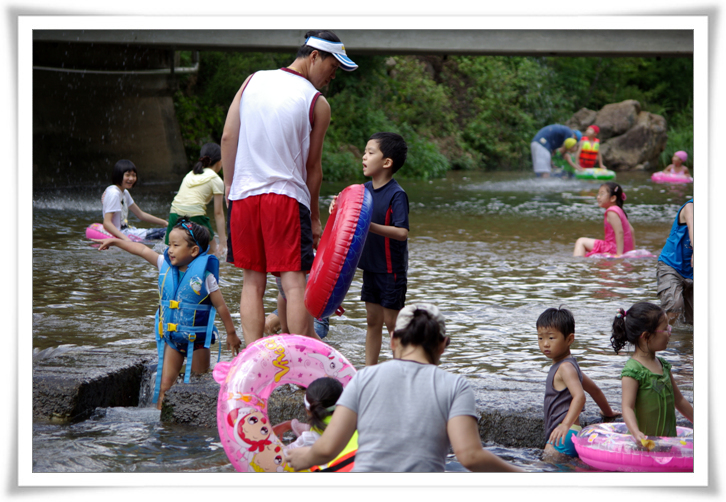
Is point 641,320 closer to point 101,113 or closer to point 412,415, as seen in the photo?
point 412,415

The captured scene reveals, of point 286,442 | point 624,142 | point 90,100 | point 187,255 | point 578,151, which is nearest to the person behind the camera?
point 286,442

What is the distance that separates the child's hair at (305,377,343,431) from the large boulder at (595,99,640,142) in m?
34.3

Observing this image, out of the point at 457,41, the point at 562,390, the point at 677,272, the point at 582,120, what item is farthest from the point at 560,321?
the point at 582,120

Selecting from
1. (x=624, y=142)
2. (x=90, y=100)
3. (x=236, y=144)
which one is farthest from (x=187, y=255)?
(x=624, y=142)

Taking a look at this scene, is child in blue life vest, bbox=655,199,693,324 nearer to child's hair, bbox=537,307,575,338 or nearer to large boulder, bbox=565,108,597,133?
child's hair, bbox=537,307,575,338

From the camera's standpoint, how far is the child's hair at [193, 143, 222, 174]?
336 inches

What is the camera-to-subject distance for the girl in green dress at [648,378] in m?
3.84

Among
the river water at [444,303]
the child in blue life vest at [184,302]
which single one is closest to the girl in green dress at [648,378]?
the river water at [444,303]

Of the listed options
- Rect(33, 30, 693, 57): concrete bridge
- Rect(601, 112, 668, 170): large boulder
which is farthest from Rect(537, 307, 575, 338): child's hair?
Rect(601, 112, 668, 170): large boulder

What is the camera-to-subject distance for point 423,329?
2.76m

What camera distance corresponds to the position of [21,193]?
3320 millimetres

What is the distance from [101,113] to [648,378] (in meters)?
19.4
